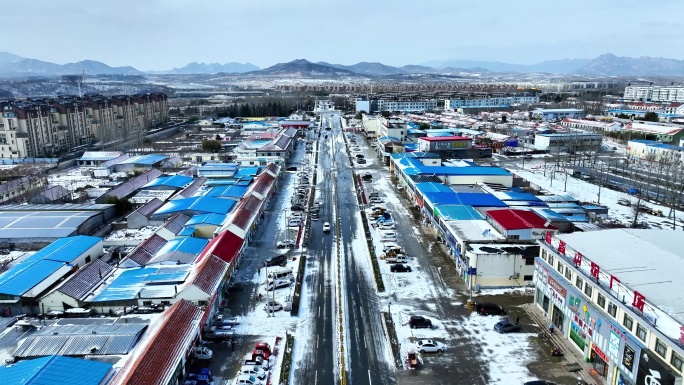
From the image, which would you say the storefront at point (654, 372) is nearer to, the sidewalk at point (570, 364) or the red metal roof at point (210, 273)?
the sidewalk at point (570, 364)

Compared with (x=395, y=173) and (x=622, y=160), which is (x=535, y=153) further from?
(x=395, y=173)

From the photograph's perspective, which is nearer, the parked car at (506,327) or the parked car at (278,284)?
the parked car at (506,327)

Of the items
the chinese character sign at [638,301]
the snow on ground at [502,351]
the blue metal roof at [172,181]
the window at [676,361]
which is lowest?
the snow on ground at [502,351]

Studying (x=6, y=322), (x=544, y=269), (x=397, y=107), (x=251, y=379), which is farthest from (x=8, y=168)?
(x=397, y=107)

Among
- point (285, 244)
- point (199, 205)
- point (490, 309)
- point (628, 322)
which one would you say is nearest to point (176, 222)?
point (199, 205)

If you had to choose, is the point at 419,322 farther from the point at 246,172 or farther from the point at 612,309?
the point at 246,172

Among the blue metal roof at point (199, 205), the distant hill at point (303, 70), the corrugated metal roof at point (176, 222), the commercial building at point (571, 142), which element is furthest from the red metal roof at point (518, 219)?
the distant hill at point (303, 70)
